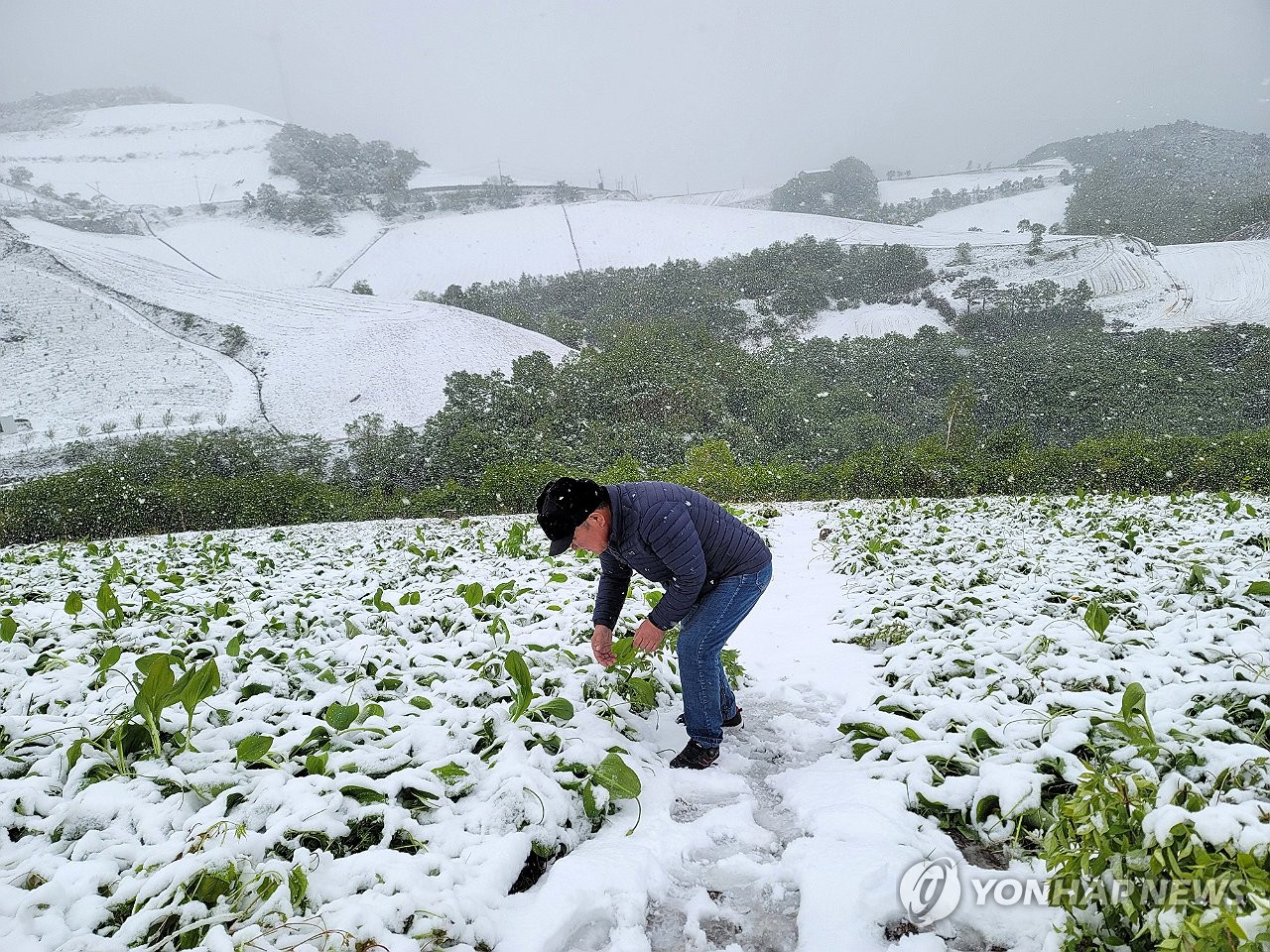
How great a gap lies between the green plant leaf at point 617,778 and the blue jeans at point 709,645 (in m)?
0.57

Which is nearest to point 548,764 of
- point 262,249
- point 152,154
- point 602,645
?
point 602,645

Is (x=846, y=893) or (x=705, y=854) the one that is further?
(x=705, y=854)

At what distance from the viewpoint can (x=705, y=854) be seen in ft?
7.43

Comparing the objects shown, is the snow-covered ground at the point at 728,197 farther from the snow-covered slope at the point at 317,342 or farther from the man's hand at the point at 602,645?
the man's hand at the point at 602,645

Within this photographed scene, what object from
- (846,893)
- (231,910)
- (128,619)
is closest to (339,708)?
(231,910)

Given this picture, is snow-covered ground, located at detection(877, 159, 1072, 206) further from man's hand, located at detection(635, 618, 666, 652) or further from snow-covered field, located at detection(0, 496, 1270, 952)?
man's hand, located at detection(635, 618, 666, 652)

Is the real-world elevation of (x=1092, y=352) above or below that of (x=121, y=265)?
below

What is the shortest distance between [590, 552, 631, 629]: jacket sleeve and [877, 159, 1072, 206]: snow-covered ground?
139423mm

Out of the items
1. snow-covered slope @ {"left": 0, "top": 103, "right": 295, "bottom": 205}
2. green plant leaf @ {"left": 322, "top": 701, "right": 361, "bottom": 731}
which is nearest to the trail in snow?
green plant leaf @ {"left": 322, "top": 701, "right": 361, "bottom": 731}

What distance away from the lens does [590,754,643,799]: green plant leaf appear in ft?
7.76

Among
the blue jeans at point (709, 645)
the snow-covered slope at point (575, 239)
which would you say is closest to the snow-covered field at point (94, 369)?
the snow-covered slope at point (575, 239)

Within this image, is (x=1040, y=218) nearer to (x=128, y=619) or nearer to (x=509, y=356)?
(x=509, y=356)

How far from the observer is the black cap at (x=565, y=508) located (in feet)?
7.90

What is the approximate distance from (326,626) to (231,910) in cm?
268
